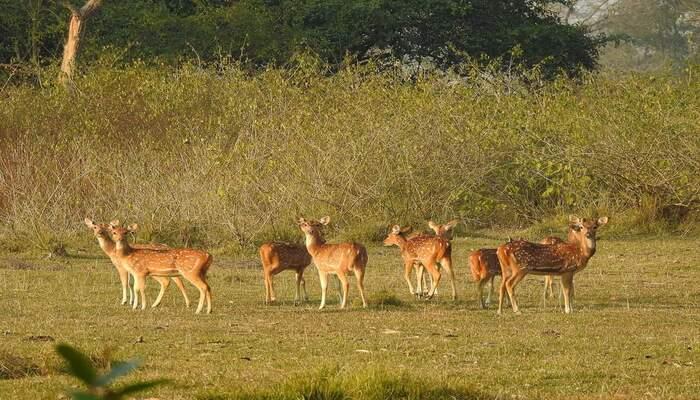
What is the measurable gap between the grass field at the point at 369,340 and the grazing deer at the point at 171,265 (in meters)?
0.34

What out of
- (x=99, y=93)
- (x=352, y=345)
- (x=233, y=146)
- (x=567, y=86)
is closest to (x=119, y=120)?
(x=99, y=93)

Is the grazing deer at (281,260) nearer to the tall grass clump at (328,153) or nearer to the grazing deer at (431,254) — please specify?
the grazing deer at (431,254)

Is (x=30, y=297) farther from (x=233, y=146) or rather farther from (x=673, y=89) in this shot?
(x=673, y=89)

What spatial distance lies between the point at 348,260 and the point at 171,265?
71.3 inches

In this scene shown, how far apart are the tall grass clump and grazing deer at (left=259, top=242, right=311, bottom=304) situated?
24.2 feet

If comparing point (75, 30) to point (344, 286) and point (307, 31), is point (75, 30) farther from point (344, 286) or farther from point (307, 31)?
point (344, 286)

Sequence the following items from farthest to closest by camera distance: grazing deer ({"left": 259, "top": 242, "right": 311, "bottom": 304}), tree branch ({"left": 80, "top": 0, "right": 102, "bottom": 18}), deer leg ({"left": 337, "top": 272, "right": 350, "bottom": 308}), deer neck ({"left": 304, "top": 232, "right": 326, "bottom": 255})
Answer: tree branch ({"left": 80, "top": 0, "right": 102, "bottom": 18}) → grazing deer ({"left": 259, "top": 242, "right": 311, "bottom": 304}) → deer neck ({"left": 304, "top": 232, "right": 326, "bottom": 255}) → deer leg ({"left": 337, "top": 272, "right": 350, "bottom": 308})

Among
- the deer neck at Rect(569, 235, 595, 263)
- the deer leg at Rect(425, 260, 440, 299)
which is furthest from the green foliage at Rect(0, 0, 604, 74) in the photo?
the deer neck at Rect(569, 235, 595, 263)

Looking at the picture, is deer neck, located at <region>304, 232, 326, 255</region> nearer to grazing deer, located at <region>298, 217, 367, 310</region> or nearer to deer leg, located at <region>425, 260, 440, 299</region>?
grazing deer, located at <region>298, 217, 367, 310</region>

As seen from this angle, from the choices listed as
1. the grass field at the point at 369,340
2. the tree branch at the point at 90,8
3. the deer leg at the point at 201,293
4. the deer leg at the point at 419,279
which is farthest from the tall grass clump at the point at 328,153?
the deer leg at the point at 201,293

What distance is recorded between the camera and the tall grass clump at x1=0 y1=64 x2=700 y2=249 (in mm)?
23828

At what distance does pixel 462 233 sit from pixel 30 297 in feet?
36.5

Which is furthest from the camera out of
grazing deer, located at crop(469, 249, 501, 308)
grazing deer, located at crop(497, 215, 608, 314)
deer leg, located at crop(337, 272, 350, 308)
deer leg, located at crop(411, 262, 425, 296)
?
deer leg, located at crop(411, 262, 425, 296)

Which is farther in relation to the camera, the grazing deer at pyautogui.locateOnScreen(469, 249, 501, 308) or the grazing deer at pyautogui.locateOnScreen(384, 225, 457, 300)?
the grazing deer at pyautogui.locateOnScreen(384, 225, 457, 300)
